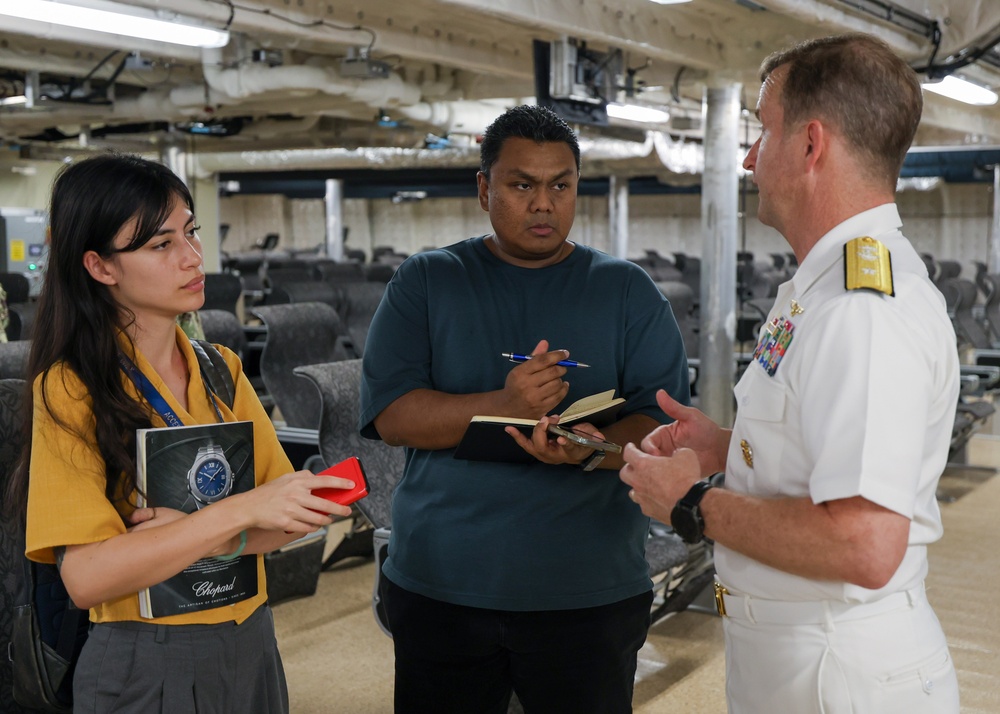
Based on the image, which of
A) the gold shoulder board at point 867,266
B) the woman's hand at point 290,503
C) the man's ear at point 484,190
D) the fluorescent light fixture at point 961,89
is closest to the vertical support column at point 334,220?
the fluorescent light fixture at point 961,89

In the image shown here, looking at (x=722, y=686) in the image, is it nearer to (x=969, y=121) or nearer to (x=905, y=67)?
(x=905, y=67)

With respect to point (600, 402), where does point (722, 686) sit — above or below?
below

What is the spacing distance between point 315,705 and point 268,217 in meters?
25.9

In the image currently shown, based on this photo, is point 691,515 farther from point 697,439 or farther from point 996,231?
point 996,231

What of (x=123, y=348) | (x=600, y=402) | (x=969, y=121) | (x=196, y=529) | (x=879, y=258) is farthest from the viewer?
(x=969, y=121)

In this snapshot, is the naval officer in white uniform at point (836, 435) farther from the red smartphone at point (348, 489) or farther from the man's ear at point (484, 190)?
the man's ear at point (484, 190)

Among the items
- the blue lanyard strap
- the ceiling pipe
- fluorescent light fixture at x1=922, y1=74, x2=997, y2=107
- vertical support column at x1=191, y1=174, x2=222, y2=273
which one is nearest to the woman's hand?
the blue lanyard strap

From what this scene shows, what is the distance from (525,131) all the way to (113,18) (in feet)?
12.8

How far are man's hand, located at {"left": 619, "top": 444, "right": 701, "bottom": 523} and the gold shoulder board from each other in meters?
0.32

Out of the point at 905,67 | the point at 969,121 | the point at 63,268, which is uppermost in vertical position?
the point at 969,121

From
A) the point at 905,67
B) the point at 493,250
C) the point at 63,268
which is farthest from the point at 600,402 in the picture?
the point at 63,268

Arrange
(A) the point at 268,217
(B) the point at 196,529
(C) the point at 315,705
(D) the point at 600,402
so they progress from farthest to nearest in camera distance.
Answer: (A) the point at 268,217
(C) the point at 315,705
(D) the point at 600,402
(B) the point at 196,529

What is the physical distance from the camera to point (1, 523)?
1.92 metres

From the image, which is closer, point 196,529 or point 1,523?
point 196,529
